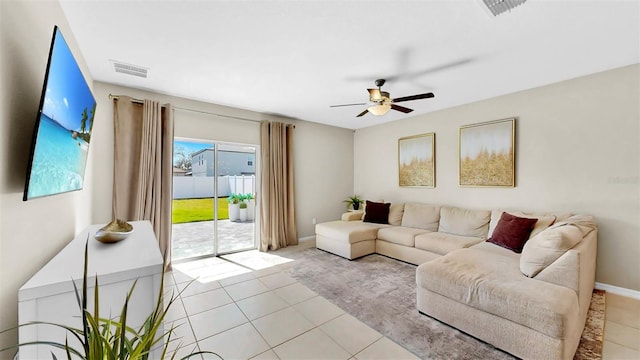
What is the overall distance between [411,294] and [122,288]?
2.68m

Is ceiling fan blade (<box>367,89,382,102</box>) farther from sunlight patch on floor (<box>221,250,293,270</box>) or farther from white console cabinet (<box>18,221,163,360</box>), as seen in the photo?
sunlight patch on floor (<box>221,250,293,270</box>)

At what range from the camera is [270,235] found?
4.61 meters

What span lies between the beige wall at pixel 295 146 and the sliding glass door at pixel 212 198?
28 centimetres

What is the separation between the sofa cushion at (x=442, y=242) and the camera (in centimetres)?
343

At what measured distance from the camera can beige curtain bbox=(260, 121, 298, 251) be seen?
457 cm

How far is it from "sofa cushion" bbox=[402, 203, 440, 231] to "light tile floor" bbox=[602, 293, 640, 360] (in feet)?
6.70

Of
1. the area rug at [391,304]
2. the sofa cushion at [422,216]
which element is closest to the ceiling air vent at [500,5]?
the area rug at [391,304]

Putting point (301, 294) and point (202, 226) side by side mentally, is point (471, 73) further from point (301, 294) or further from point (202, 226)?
point (202, 226)

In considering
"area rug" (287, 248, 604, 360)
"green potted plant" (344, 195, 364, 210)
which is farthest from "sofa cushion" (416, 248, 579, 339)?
"green potted plant" (344, 195, 364, 210)

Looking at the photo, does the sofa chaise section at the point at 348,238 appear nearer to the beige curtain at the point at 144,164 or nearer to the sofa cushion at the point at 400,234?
the sofa cushion at the point at 400,234

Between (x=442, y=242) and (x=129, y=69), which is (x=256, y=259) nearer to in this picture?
(x=442, y=242)

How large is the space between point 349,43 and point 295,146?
2.97 m

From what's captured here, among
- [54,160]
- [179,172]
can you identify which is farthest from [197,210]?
[54,160]

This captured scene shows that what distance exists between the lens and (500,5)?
1843 millimetres
